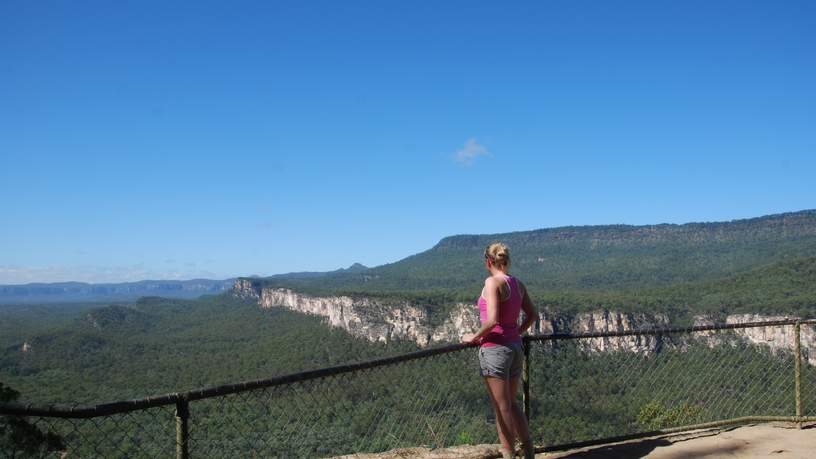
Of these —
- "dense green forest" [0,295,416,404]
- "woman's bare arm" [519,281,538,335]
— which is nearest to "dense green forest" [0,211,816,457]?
"dense green forest" [0,295,416,404]

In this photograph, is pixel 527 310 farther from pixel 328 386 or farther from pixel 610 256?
pixel 610 256

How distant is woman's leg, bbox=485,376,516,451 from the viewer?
4332 millimetres

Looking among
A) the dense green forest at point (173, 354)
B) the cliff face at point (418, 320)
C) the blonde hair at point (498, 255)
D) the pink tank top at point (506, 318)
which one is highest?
the blonde hair at point (498, 255)

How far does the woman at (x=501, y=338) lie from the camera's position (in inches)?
166

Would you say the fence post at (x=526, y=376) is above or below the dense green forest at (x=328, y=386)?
above

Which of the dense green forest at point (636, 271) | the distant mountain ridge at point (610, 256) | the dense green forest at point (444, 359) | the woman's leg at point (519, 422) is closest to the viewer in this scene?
the woman's leg at point (519, 422)

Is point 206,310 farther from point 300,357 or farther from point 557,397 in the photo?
point 557,397

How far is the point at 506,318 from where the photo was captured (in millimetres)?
4293

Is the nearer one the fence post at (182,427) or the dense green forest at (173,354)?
the fence post at (182,427)

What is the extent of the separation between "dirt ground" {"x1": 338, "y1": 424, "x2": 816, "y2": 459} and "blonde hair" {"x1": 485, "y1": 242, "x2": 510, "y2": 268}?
1892 mm

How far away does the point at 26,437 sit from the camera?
718 cm

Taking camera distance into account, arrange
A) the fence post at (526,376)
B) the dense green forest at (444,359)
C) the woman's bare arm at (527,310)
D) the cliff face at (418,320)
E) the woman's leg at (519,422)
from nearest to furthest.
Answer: the woman's leg at (519,422) < the woman's bare arm at (527,310) < the fence post at (526,376) < the dense green forest at (444,359) < the cliff face at (418,320)

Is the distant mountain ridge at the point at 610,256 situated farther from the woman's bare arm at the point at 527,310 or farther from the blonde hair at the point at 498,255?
the blonde hair at the point at 498,255

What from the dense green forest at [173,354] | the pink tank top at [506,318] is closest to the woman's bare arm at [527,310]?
the pink tank top at [506,318]
